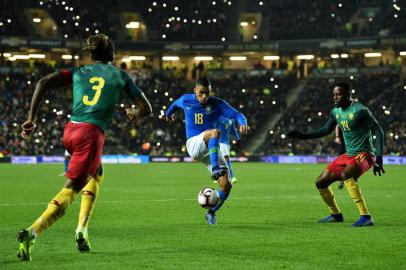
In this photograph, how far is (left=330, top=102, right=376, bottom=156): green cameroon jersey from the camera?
15.0m

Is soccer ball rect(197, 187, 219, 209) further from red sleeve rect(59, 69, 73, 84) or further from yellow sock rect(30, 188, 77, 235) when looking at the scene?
red sleeve rect(59, 69, 73, 84)

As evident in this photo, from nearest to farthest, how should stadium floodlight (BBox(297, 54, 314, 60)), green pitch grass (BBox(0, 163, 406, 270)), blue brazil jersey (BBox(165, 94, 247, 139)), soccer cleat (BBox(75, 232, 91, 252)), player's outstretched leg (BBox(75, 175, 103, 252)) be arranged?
green pitch grass (BBox(0, 163, 406, 270)), soccer cleat (BBox(75, 232, 91, 252)), player's outstretched leg (BBox(75, 175, 103, 252)), blue brazil jersey (BBox(165, 94, 247, 139)), stadium floodlight (BBox(297, 54, 314, 60))

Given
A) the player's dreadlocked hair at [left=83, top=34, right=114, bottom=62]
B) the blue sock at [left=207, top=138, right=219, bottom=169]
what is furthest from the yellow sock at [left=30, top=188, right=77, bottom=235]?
the blue sock at [left=207, top=138, right=219, bottom=169]

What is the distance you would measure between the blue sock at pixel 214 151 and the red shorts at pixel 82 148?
4895 mm

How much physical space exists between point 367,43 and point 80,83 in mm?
61313

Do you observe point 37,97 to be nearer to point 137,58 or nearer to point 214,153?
point 214,153

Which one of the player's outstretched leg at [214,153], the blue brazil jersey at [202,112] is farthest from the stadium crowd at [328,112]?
the player's outstretched leg at [214,153]

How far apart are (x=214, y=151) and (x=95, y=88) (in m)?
4.96

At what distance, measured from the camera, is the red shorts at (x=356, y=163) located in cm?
1501

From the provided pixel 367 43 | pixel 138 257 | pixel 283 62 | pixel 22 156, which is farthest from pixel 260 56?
pixel 138 257

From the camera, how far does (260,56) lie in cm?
7869

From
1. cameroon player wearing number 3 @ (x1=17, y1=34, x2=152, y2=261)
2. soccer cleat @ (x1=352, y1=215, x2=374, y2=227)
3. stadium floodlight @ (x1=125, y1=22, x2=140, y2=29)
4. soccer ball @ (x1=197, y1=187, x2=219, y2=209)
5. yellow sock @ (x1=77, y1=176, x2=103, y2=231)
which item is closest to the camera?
cameroon player wearing number 3 @ (x1=17, y1=34, x2=152, y2=261)

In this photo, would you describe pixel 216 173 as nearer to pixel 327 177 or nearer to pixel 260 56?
pixel 327 177

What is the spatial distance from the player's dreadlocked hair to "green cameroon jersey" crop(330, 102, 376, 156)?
5.98 metres
